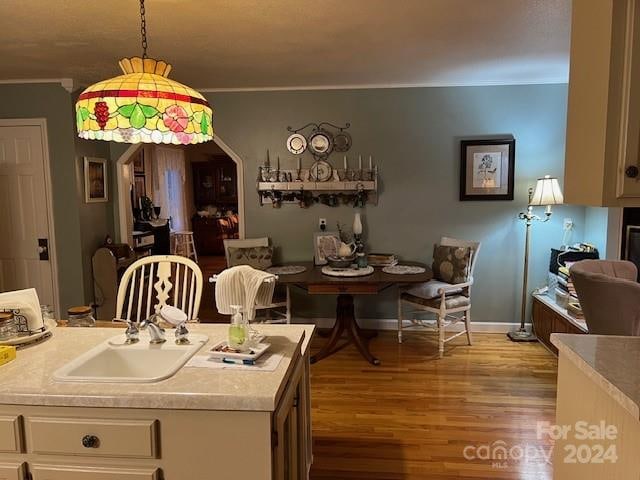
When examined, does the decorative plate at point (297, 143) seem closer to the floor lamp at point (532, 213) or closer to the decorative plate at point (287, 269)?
the decorative plate at point (287, 269)

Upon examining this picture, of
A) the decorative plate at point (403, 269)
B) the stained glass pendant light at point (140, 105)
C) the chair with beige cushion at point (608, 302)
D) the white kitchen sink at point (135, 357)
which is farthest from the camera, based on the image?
the decorative plate at point (403, 269)

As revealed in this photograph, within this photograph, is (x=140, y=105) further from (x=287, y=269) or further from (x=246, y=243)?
(x=246, y=243)

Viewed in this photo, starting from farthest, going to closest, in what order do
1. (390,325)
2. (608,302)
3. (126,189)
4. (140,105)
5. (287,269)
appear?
(126,189) < (390,325) < (287,269) < (608,302) < (140,105)

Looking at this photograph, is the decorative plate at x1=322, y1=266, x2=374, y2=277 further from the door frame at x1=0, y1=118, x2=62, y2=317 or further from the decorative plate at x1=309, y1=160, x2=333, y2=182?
the door frame at x1=0, y1=118, x2=62, y2=317

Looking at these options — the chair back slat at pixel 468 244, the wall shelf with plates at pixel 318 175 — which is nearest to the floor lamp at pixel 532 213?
the chair back slat at pixel 468 244

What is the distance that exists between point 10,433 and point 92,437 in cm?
27

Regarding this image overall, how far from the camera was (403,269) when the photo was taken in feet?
13.9

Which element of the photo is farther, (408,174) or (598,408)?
(408,174)

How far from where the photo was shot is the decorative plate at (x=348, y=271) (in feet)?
13.1

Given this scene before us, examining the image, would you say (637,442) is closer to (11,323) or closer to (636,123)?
(636,123)

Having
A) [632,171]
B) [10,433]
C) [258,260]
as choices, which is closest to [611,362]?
[632,171]

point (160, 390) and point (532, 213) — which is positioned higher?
point (532, 213)

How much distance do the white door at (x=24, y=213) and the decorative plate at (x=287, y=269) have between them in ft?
6.67

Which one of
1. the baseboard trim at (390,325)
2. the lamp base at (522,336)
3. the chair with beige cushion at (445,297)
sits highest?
the chair with beige cushion at (445,297)
